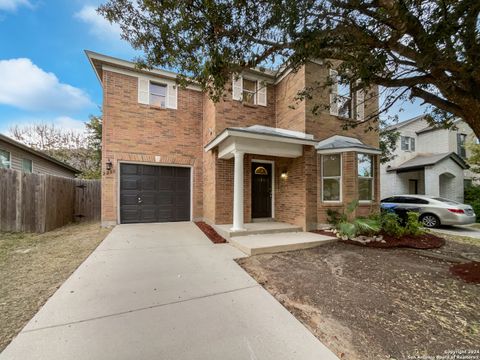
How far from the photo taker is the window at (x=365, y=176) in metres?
7.76

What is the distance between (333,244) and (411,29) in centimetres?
507

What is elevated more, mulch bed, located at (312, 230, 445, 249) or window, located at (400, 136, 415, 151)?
window, located at (400, 136, 415, 151)

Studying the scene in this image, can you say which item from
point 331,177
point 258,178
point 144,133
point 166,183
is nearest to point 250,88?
point 258,178

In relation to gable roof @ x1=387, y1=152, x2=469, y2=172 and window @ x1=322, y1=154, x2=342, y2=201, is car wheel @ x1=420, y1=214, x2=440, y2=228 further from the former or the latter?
gable roof @ x1=387, y1=152, x2=469, y2=172

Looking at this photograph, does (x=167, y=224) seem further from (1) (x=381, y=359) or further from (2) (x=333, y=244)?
(1) (x=381, y=359)

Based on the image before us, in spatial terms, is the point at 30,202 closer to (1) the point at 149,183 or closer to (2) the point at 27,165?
(1) the point at 149,183

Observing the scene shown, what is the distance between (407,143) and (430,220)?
963cm

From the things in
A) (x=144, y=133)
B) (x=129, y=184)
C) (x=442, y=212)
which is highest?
(x=144, y=133)

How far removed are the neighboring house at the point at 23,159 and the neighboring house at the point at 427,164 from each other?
21596 mm

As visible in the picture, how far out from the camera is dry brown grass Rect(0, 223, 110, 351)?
8.54ft

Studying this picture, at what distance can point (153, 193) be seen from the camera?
8.93m

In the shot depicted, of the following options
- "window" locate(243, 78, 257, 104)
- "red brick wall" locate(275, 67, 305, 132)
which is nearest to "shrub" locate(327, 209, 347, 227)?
"red brick wall" locate(275, 67, 305, 132)

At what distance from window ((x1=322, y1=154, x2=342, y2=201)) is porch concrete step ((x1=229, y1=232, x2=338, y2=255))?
1.85 meters

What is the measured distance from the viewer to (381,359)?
195 cm
